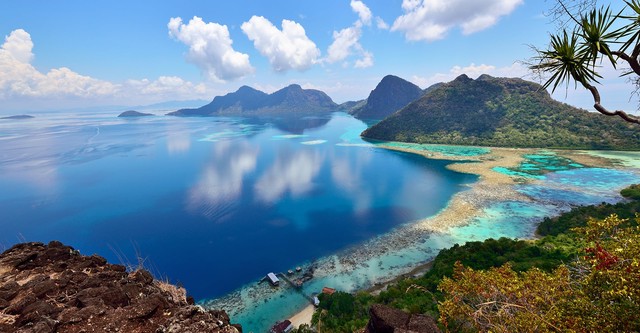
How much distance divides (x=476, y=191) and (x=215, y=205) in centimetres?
5578

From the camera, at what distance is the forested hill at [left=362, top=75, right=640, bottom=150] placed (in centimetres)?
10421

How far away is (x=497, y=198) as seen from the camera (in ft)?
183

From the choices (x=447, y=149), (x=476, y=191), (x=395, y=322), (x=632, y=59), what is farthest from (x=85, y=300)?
(x=447, y=149)

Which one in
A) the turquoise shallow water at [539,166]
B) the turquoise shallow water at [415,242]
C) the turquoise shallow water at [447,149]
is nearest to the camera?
the turquoise shallow water at [415,242]

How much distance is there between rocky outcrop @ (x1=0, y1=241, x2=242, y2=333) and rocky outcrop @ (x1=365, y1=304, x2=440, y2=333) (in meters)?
6.79

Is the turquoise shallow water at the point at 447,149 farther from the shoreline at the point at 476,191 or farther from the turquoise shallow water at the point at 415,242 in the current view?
the turquoise shallow water at the point at 415,242

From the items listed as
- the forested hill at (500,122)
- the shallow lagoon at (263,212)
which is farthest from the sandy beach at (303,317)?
the forested hill at (500,122)

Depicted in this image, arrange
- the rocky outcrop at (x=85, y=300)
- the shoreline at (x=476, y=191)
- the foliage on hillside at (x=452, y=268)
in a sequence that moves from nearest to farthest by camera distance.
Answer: the rocky outcrop at (x=85, y=300) < the foliage on hillside at (x=452, y=268) < the shoreline at (x=476, y=191)

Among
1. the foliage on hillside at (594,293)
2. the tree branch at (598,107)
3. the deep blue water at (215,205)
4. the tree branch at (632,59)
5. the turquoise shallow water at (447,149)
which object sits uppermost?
the tree branch at (632,59)

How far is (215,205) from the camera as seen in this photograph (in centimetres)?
5769

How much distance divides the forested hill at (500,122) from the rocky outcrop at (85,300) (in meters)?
127

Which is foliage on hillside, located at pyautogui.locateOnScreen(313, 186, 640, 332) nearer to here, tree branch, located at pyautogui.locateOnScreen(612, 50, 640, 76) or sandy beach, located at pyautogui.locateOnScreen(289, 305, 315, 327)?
sandy beach, located at pyautogui.locateOnScreen(289, 305, 315, 327)

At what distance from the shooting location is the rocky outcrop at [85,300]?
7.78 m

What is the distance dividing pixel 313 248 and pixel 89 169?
279ft
